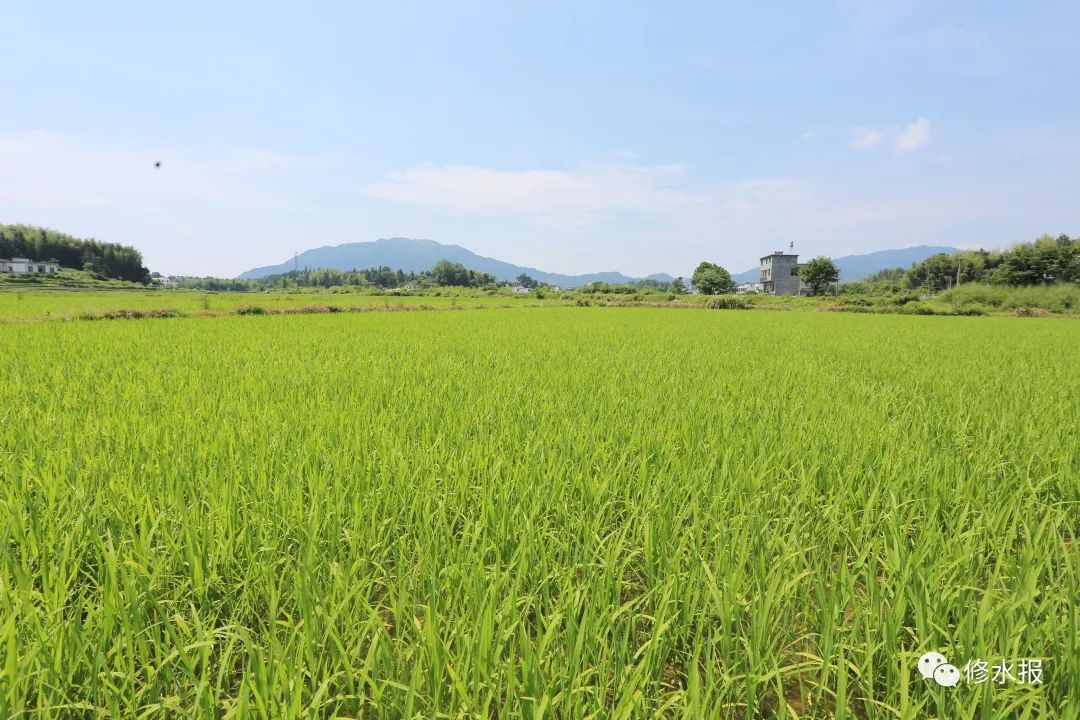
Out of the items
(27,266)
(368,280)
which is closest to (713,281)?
(368,280)

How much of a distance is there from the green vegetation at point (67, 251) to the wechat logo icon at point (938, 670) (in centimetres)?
9618

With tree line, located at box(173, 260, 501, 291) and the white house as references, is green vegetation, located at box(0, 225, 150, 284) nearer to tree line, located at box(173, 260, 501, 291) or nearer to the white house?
the white house

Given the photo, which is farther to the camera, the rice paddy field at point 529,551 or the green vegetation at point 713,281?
the green vegetation at point 713,281

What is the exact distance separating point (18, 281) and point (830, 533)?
6166 cm

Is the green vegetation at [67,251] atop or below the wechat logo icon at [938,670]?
atop

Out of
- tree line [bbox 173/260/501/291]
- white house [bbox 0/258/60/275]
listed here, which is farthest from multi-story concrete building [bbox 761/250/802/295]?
white house [bbox 0/258/60/275]

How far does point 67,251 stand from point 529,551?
107 meters

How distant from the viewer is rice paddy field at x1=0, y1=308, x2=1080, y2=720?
3.63 feet

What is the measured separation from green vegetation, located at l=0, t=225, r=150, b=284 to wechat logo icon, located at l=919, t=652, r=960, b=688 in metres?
96.2

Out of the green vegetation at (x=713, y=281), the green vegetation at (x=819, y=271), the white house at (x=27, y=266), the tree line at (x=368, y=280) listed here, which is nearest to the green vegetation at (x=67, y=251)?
the white house at (x=27, y=266)

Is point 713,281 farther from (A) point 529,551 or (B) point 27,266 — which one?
(B) point 27,266

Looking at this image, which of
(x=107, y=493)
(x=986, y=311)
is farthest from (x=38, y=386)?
(x=986, y=311)

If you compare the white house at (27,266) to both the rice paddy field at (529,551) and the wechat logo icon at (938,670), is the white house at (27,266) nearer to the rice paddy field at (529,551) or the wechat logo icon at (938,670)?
the rice paddy field at (529,551)

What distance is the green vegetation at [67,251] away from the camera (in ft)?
238
